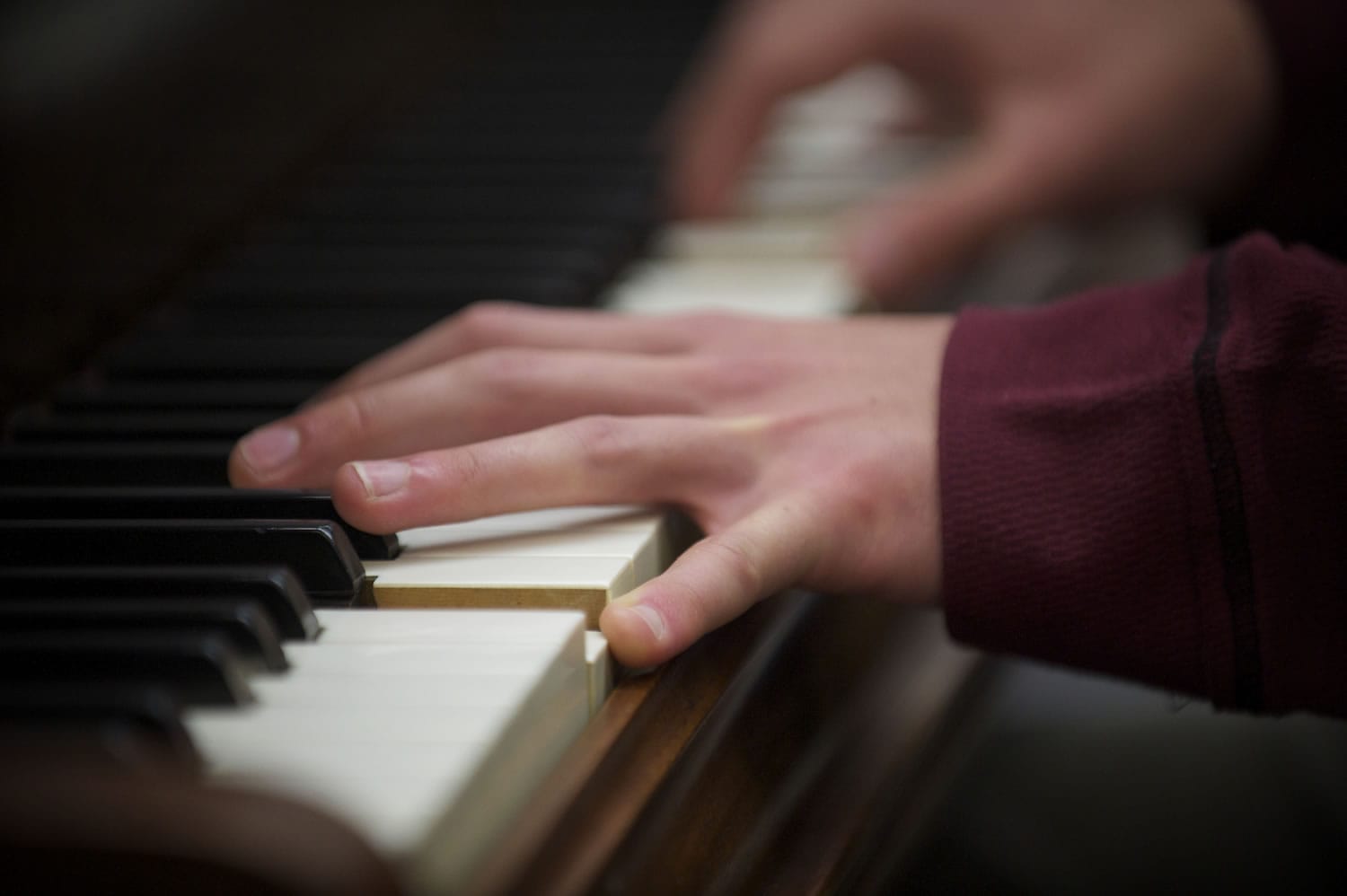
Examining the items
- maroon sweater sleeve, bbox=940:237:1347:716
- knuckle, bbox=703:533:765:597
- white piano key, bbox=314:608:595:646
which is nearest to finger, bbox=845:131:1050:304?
maroon sweater sleeve, bbox=940:237:1347:716

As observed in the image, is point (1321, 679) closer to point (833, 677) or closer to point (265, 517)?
point (833, 677)

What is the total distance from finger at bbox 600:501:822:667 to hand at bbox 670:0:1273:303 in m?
0.65

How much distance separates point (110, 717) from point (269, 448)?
0.31m

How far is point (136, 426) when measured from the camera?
91 centimetres

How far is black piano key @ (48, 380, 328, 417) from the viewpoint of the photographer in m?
0.95

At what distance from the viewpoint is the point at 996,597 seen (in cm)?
81

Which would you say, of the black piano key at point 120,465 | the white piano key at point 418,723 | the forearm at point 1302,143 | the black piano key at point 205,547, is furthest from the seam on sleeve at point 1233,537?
the forearm at point 1302,143

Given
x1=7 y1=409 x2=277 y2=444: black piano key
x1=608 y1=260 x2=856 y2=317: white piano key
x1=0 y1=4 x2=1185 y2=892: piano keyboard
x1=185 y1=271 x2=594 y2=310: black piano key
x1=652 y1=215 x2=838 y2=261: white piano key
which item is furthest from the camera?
x1=652 y1=215 x2=838 y2=261: white piano key

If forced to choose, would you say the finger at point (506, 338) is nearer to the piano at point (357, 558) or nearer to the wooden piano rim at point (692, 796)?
the piano at point (357, 558)

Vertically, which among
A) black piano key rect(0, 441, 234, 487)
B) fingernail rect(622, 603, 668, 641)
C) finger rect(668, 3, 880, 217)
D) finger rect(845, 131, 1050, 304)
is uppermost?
black piano key rect(0, 441, 234, 487)

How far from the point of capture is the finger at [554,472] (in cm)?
75

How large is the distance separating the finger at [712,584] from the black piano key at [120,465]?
300 millimetres

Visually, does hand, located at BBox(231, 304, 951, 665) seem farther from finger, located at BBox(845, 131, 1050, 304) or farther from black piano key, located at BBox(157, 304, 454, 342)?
finger, located at BBox(845, 131, 1050, 304)

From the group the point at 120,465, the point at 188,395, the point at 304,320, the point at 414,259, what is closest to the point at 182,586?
the point at 120,465
